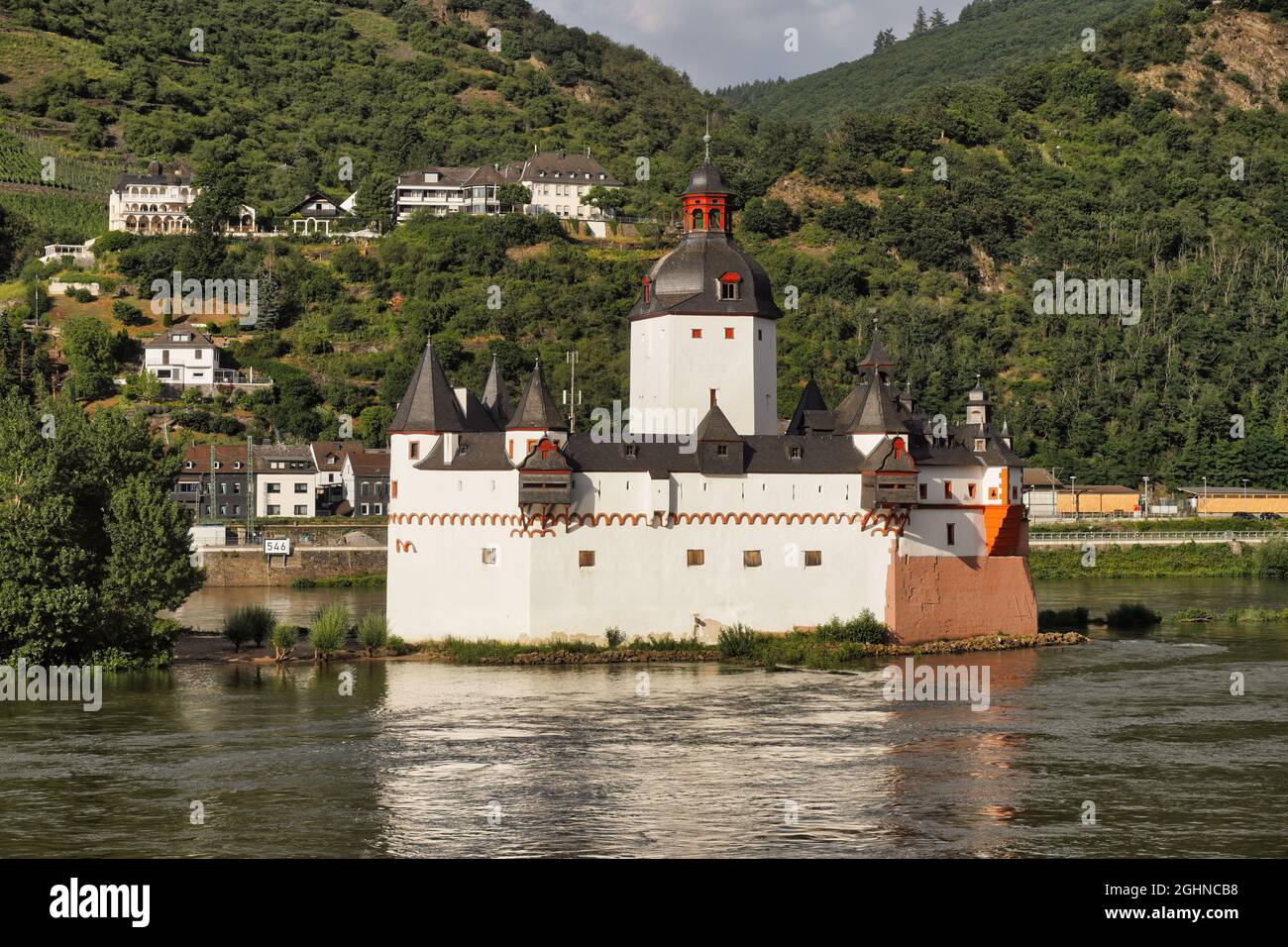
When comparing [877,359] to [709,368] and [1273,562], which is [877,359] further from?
[1273,562]

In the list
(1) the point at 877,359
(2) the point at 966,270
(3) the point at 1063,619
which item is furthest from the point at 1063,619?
(2) the point at 966,270

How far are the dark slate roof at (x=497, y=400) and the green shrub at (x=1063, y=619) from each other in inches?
788

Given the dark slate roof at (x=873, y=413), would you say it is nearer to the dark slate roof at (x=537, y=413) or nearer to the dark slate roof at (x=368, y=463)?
the dark slate roof at (x=537, y=413)

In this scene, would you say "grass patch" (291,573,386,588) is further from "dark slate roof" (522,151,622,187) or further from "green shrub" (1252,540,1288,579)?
"dark slate roof" (522,151,622,187)

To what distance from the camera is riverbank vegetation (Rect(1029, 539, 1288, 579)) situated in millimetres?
90750

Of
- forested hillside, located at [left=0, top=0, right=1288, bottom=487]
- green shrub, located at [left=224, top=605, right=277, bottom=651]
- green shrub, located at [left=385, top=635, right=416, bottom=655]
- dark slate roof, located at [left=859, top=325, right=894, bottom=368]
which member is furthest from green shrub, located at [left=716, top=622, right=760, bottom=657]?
forested hillside, located at [left=0, top=0, right=1288, bottom=487]

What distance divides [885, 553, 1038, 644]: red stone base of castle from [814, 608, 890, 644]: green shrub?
472 mm

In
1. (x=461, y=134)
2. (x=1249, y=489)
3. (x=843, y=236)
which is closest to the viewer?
(x=1249, y=489)

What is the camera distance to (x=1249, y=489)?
374 ft

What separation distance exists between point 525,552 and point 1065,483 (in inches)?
2684

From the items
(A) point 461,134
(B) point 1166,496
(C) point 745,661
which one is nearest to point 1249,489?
(B) point 1166,496

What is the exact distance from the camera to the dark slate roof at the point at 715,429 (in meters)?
55.3
